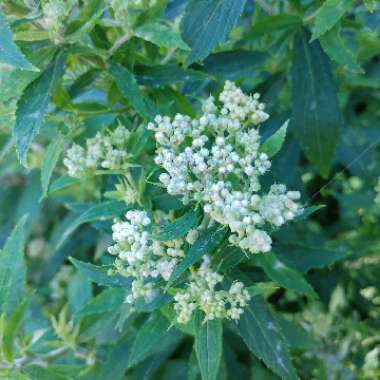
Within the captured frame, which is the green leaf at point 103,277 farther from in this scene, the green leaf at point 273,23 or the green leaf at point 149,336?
the green leaf at point 273,23

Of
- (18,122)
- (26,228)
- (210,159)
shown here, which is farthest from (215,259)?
(26,228)

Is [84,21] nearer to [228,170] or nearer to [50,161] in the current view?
[50,161]

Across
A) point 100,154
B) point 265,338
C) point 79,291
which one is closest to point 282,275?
point 265,338

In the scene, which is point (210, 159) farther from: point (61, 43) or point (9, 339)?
point (9, 339)

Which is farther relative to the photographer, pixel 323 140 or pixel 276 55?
pixel 276 55

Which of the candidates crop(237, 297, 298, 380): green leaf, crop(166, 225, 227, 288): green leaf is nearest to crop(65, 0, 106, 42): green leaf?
crop(166, 225, 227, 288): green leaf

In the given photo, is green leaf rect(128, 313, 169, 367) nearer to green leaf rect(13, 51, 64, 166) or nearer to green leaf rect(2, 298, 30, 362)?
green leaf rect(2, 298, 30, 362)

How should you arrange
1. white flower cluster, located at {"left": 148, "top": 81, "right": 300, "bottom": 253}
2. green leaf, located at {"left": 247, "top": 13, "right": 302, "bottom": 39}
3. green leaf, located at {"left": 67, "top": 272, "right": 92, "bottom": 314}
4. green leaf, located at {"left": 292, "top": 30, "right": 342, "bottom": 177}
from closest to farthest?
white flower cluster, located at {"left": 148, "top": 81, "right": 300, "bottom": 253} < green leaf, located at {"left": 247, "top": 13, "right": 302, "bottom": 39} < green leaf, located at {"left": 292, "top": 30, "right": 342, "bottom": 177} < green leaf, located at {"left": 67, "top": 272, "right": 92, "bottom": 314}
